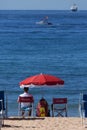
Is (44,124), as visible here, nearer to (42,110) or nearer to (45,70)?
(42,110)

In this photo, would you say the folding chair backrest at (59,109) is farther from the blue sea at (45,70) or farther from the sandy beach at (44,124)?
the blue sea at (45,70)

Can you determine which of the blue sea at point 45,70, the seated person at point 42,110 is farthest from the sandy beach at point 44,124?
the blue sea at point 45,70

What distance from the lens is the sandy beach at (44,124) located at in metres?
18.3

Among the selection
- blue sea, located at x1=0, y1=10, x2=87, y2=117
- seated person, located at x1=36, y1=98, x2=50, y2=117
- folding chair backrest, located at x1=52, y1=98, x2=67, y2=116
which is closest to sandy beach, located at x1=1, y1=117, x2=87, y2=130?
seated person, located at x1=36, y1=98, x2=50, y2=117

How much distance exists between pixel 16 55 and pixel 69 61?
7273 mm

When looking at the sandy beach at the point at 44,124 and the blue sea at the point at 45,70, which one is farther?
the blue sea at the point at 45,70

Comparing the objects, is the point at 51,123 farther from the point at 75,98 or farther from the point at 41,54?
the point at 41,54

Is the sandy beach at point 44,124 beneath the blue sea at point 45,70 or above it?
beneath

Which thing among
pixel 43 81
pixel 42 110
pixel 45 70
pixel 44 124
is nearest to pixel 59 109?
pixel 42 110

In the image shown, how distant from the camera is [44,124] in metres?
19.0

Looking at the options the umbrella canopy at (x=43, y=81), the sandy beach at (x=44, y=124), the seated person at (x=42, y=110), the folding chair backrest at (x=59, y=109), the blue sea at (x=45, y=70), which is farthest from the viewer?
the blue sea at (x=45, y=70)

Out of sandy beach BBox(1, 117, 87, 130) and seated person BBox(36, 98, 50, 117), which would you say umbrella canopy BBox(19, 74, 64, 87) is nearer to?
seated person BBox(36, 98, 50, 117)

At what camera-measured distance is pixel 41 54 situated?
55250 millimetres

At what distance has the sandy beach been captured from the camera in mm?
18281
